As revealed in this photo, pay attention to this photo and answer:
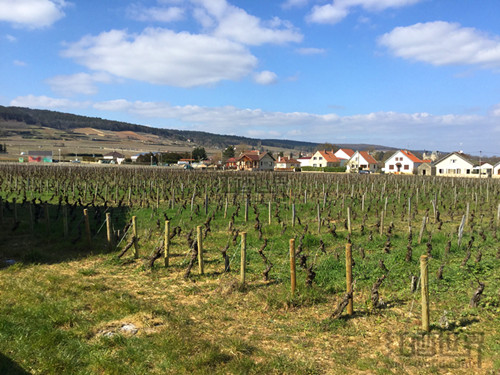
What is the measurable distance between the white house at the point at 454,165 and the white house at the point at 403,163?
585 cm

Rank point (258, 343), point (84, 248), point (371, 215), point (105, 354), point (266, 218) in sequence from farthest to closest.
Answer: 1. point (371, 215)
2. point (266, 218)
3. point (84, 248)
4. point (258, 343)
5. point (105, 354)

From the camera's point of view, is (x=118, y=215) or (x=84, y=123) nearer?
(x=118, y=215)

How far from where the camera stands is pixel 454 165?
212 feet

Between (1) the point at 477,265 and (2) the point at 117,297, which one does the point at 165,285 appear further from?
(1) the point at 477,265

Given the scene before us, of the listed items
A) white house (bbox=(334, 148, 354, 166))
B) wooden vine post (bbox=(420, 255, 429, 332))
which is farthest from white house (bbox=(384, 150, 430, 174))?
wooden vine post (bbox=(420, 255, 429, 332))

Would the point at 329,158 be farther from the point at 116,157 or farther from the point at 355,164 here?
the point at 116,157

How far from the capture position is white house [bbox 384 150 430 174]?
73.1 meters

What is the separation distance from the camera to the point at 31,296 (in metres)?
6.64

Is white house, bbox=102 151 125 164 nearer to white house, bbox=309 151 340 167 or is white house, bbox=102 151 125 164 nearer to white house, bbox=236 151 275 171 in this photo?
white house, bbox=236 151 275 171

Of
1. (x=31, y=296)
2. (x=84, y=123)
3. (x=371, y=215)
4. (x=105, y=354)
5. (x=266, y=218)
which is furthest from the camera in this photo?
(x=84, y=123)

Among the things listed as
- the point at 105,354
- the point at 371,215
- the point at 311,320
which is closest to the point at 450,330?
the point at 311,320

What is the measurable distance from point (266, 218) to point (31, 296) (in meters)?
10.2

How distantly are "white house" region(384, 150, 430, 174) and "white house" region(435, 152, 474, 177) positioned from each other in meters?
5.85

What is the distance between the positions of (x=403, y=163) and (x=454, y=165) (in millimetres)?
11092
